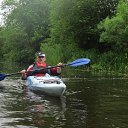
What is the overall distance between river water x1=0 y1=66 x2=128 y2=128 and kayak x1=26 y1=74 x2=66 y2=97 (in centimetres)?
23

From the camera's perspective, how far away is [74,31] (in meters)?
33.9

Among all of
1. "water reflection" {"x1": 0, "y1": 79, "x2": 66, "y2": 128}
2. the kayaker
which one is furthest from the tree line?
"water reflection" {"x1": 0, "y1": 79, "x2": 66, "y2": 128}

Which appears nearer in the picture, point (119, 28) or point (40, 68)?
point (40, 68)

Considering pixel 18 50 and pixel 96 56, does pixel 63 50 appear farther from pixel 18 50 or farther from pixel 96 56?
pixel 18 50

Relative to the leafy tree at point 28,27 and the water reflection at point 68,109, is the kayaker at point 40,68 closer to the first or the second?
the water reflection at point 68,109

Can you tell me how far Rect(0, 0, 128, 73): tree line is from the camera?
86.1ft

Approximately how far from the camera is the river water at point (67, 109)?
27.4ft

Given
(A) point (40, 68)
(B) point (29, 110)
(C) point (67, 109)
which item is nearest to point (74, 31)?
(A) point (40, 68)

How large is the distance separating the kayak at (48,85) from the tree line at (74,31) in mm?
10843

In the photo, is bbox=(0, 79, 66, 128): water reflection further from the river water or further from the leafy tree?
the leafy tree

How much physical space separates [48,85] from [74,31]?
2128 cm

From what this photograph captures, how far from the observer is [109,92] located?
1402cm

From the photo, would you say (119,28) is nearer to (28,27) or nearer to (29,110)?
(29,110)

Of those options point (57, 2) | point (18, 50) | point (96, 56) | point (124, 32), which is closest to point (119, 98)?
point (124, 32)
